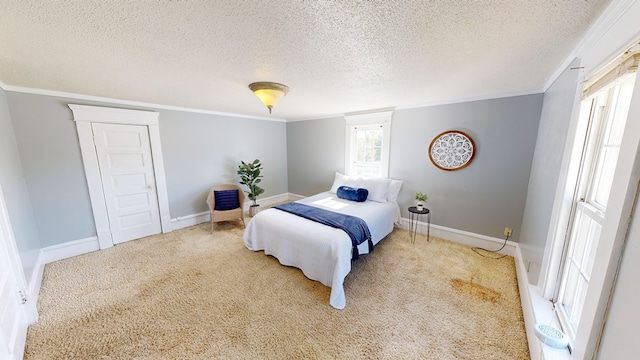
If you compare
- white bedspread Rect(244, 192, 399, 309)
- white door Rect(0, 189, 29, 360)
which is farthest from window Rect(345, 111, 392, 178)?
white door Rect(0, 189, 29, 360)

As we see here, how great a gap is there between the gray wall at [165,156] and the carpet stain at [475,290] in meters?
4.02

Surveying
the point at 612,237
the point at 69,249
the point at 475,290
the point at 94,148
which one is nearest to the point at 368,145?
the point at 475,290

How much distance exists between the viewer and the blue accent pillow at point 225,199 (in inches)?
144

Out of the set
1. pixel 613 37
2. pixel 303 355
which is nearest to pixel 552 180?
pixel 613 37

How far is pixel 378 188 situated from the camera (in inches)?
137

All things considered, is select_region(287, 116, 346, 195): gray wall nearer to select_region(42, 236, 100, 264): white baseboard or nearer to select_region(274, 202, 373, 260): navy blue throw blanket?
select_region(274, 202, 373, 260): navy blue throw blanket

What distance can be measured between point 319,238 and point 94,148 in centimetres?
331

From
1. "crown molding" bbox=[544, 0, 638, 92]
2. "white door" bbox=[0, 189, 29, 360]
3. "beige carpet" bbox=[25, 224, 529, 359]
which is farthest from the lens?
"beige carpet" bbox=[25, 224, 529, 359]

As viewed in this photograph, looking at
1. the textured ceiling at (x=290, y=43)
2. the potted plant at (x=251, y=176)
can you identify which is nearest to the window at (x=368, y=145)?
the textured ceiling at (x=290, y=43)

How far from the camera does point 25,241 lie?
2082 millimetres

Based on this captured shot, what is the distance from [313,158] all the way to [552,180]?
3.73 metres

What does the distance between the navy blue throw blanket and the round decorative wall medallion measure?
5.32 feet

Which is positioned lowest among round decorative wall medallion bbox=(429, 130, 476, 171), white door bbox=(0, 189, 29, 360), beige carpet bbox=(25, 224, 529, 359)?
beige carpet bbox=(25, 224, 529, 359)

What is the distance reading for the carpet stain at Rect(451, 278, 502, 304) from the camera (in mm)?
2010
